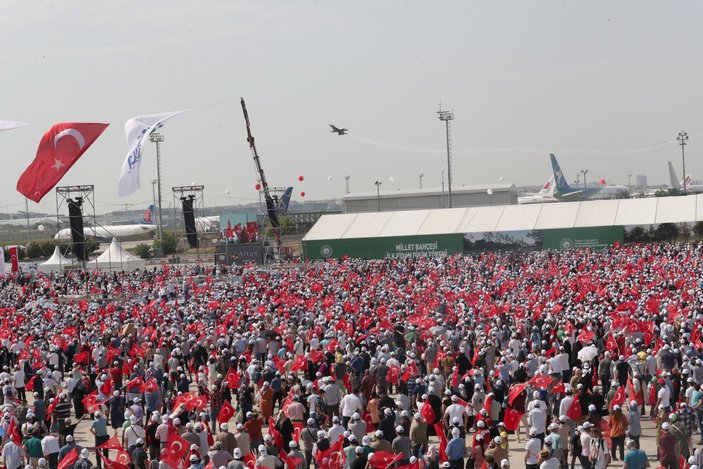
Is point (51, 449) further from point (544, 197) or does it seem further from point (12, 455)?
point (544, 197)

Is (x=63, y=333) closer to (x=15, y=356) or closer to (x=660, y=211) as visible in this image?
(x=15, y=356)

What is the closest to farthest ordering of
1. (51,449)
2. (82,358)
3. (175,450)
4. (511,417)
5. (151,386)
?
(175,450)
(51,449)
(511,417)
(151,386)
(82,358)

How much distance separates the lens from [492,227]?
52.7m

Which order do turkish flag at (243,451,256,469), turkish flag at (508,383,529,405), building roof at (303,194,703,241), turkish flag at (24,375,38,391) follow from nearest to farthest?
turkish flag at (243,451,256,469) → turkish flag at (508,383,529,405) → turkish flag at (24,375,38,391) → building roof at (303,194,703,241)

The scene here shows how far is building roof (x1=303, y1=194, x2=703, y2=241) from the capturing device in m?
50.3

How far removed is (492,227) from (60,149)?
91.3 feet

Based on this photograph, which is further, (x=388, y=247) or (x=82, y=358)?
(x=388, y=247)

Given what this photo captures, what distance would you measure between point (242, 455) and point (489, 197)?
331 ft

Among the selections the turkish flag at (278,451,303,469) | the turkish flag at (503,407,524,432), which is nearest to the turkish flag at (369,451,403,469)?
the turkish flag at (278,451,303,469)

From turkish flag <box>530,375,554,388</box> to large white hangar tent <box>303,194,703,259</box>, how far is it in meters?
36.9

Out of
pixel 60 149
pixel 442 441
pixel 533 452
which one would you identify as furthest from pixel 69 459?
pixel 60 149

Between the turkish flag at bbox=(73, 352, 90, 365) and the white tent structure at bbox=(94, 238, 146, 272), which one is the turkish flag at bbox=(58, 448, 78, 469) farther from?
the white tent structure at bbox=(94, 238, 146, 272)

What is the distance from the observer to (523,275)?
1391 inches

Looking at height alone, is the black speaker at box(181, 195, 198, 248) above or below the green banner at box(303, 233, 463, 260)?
above
